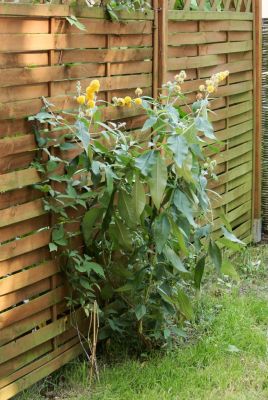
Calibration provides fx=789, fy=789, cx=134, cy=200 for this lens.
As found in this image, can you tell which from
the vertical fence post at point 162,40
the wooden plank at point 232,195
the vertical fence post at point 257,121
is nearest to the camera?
the vertical fence post at point 162,40

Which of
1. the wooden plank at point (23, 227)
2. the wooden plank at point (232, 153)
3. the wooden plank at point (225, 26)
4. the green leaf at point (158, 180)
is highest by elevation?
the wooden plank at point (225, 26)

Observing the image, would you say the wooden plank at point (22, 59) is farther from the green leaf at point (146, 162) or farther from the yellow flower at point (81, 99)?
the green leaf at point (146, 162)

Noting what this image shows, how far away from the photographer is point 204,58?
18.4 feet

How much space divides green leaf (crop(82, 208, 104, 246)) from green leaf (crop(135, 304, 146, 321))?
17.2 inches

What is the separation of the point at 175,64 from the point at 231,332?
174 cm

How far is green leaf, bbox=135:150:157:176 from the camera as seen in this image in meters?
3.64

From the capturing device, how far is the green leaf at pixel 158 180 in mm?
3645

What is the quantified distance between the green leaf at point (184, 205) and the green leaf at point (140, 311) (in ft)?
1.78

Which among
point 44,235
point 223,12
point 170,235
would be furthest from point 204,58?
point 44,235

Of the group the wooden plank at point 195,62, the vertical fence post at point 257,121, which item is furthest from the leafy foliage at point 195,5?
Result: the vertical fence post at point 257,121

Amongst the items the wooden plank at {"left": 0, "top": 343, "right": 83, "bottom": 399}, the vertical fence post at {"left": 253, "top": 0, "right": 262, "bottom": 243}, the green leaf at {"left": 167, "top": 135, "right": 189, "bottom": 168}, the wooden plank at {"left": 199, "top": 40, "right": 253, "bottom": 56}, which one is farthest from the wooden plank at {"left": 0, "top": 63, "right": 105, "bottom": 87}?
the vertical fence post at {"left": 253, "top": 0, "right": 262, "bottom": 243}

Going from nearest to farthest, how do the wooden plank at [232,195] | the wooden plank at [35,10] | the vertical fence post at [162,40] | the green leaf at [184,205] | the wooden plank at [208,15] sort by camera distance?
the wooden plank at [35,10] < the green leaf at [184,205] < the vertical fence post at [162,40] < the wooden plank at [208,15] < the wooden plank at [232,195]

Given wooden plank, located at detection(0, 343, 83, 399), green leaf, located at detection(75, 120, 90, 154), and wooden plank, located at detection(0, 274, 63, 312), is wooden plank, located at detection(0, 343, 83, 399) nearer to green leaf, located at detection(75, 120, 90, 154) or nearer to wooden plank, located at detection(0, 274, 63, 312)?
wooden plank, located at detection(0, 274, 63, 312)

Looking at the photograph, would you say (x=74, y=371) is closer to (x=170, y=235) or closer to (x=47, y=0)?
(x=170, y=235)
